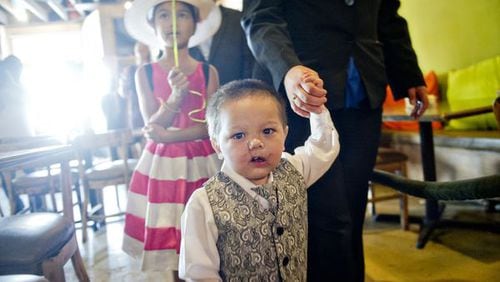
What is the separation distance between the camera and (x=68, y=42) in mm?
777

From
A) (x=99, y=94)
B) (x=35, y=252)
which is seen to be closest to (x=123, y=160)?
(x=35, y=252)

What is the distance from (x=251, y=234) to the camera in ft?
2.60

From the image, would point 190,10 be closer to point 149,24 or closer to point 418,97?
point 149,24

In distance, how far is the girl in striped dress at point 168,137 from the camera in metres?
1.11

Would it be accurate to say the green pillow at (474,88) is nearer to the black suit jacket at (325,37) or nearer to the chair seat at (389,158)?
the chair seat at (389,158)

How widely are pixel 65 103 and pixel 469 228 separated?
214 cm

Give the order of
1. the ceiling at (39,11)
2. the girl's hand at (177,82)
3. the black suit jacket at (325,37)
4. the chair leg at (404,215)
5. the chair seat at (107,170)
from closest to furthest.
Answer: the ceiling at (39,11) → the black suit jacket at (325,37) → the girl's hand at (177,82) → the chair seat at (107,170) → the chair leg at (404,215)

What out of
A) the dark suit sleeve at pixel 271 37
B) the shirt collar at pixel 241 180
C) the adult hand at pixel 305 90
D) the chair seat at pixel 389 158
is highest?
the dark suit sleeve at pixel 271 37

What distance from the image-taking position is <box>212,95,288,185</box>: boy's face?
0.78 m

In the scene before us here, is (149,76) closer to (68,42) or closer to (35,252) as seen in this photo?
→ (68,42)

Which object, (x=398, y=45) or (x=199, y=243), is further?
(x=398, y=45)

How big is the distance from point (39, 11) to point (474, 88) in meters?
2.62

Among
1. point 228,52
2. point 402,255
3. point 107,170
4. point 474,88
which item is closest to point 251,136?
point 228,52

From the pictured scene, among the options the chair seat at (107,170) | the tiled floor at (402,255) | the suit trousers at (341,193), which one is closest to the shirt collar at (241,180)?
the suit trousers at (341,193)
